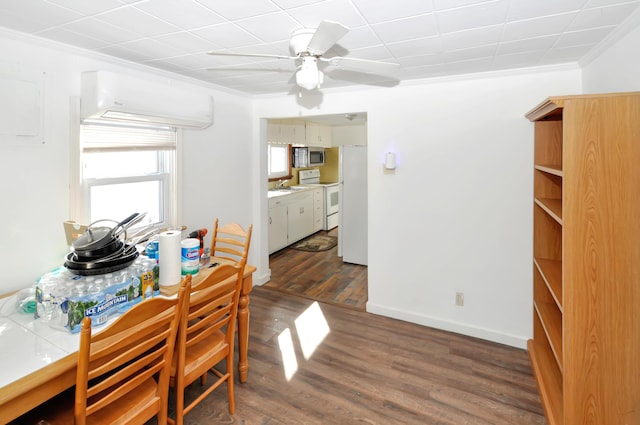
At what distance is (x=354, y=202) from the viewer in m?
5.05

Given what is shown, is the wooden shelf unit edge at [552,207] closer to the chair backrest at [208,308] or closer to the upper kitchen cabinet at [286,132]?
the chair backrest at [208,308]

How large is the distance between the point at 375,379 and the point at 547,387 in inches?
42.4

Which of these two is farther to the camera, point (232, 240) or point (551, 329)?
point (232, 240)

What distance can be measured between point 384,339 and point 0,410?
249 centimetres

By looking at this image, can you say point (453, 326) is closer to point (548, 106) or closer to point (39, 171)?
point (548, 106)

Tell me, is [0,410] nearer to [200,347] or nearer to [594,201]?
[200,347]

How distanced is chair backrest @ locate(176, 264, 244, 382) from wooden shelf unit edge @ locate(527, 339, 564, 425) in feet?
6.21

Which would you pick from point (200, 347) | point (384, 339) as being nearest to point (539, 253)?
point (384, 339)

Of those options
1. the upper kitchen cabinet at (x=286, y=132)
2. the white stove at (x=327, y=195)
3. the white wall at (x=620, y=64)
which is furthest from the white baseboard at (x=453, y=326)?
the white stove at (x=327, y=195)

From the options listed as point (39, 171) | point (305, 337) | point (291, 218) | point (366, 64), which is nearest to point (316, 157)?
point (291, 218)

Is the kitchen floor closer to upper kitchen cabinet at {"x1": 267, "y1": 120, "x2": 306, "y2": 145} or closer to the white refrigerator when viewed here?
the white refrigerator

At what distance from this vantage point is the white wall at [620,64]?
1797mm

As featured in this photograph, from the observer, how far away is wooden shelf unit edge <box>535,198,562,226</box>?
2006mm

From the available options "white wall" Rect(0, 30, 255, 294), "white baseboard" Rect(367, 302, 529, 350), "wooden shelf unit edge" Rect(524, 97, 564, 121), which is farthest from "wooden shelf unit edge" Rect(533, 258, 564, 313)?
"white wall" Rect(0, 30, 255, 294)
